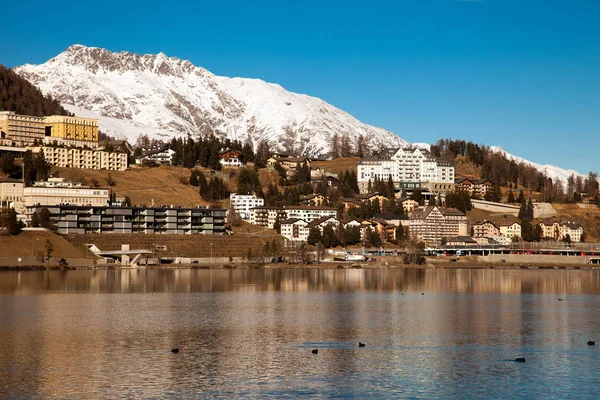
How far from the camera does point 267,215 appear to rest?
579ft

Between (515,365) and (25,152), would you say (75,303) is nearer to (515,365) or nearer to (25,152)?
(515,365)

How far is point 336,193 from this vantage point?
19800 cm

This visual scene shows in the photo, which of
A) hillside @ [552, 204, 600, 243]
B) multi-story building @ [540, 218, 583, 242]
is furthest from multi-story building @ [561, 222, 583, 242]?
hillside @ [552, 204, 600, 243]

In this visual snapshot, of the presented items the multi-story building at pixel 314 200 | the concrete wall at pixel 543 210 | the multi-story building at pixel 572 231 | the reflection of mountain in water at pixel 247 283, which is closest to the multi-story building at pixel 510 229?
the multi-story building at pixel 572 231

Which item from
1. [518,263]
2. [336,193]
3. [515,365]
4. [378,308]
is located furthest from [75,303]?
[336,193]

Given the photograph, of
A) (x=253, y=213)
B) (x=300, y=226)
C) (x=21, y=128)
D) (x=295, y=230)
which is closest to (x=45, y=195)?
(x=253, y=213)

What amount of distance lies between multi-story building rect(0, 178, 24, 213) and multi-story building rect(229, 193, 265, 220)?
135 feet

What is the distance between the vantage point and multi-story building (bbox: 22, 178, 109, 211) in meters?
153

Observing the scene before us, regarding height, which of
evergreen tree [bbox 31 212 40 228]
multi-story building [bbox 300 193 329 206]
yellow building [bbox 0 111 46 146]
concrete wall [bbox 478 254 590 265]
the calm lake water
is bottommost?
the calm lake water

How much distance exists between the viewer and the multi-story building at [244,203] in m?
178

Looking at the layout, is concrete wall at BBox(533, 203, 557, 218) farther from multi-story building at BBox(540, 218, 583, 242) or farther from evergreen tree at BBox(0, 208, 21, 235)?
evergreen tree at BBox(0, 208, 21, 235)

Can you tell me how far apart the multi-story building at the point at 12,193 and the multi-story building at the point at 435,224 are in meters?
72.3

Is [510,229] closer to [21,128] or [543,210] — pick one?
[543,210]

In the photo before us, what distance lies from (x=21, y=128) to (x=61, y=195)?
157 ft
